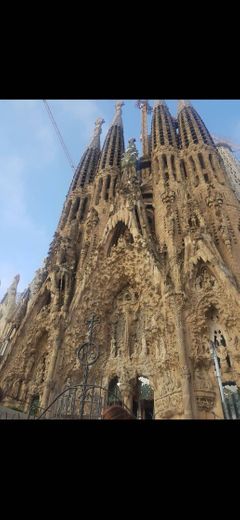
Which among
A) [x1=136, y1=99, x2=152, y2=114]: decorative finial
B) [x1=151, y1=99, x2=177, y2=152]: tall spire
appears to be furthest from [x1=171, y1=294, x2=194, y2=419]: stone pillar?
[x1=136, y1=99, x2=152, y2=114]: decorative finial

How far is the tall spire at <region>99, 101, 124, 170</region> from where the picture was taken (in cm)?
2131

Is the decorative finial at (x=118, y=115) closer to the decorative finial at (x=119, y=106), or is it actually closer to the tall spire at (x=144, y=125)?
the decorative finial at (x=119, y=106)

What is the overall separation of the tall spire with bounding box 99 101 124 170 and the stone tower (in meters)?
4.27

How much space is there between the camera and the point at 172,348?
9.28 m

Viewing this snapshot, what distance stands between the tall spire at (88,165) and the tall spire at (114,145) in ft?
3.79

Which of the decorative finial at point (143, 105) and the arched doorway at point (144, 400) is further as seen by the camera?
the decorative finial at point (143, 105)

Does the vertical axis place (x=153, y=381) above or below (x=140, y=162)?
below

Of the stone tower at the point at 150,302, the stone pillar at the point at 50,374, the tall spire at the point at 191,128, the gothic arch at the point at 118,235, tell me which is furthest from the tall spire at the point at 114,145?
the stone pillar at the point at 50,374

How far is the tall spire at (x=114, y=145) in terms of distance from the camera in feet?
69.9

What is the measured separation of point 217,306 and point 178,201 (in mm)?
5878

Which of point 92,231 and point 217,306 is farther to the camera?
point 92,231
